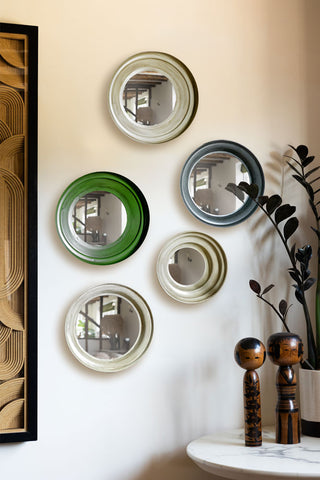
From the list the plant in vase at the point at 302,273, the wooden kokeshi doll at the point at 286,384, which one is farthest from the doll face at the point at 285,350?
the plant in vase at the point at 302,273

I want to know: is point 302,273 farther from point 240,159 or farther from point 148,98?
point 148,98

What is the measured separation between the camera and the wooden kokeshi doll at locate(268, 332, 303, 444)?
75.6 inches

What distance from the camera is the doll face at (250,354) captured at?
190cm

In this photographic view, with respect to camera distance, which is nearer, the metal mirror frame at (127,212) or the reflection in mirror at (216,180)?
the metal mirror frame at (127,212)

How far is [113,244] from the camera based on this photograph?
2.07 metres

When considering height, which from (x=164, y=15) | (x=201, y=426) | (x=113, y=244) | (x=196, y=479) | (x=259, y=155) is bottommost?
(x=196, y=479)

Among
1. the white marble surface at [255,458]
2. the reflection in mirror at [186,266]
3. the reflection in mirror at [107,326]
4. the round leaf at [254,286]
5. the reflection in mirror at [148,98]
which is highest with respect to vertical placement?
the reflection in mirror at [148,98]

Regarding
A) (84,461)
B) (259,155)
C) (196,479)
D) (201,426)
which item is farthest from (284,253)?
(84,461)

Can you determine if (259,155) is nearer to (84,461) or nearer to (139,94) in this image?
(139,94)

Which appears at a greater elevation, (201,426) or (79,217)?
(79,217)

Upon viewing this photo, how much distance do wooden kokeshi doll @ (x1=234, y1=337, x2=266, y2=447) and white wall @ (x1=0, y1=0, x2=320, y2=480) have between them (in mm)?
250

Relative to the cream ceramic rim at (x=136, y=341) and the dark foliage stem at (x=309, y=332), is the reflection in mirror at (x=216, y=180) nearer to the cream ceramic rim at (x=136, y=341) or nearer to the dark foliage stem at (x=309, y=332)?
the dark foliage stem at (x=309, y=332)

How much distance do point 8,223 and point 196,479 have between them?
109 centimetres

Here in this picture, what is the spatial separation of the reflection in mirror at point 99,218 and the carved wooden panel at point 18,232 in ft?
0.51
